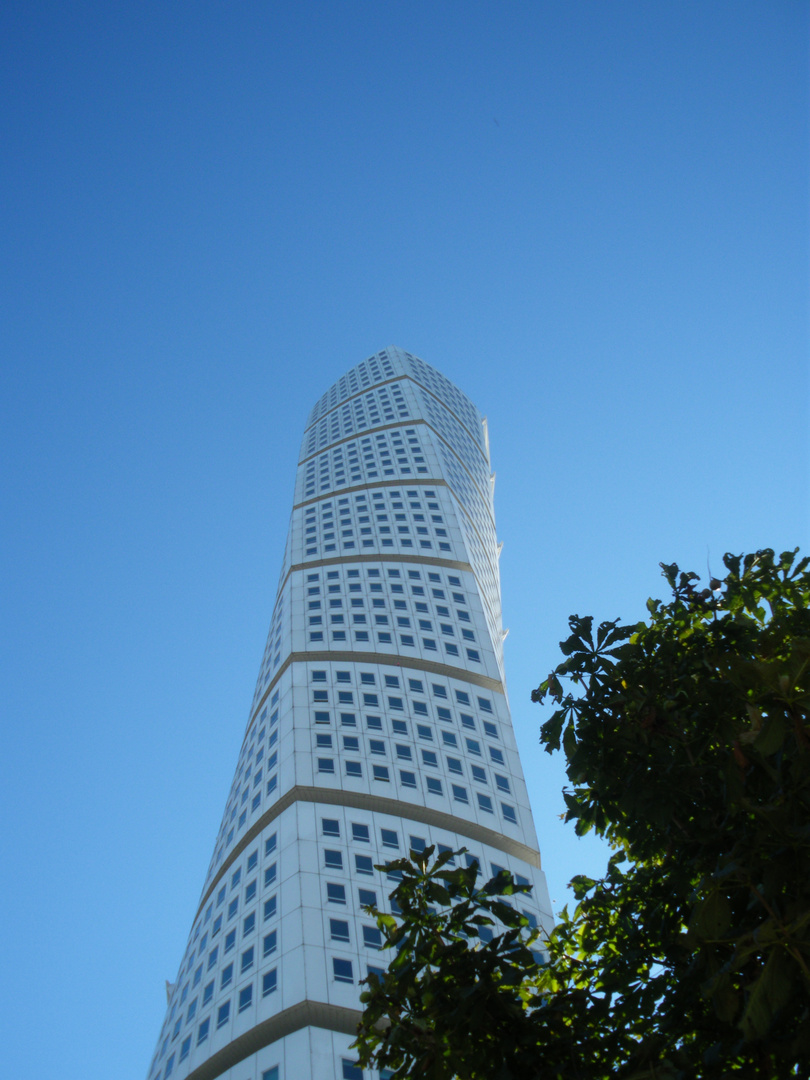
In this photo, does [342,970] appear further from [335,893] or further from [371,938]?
[335,893]

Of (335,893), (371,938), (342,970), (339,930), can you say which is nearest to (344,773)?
(335,893)

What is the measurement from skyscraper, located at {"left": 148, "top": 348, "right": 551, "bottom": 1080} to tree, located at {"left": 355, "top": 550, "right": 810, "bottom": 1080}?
329 inches

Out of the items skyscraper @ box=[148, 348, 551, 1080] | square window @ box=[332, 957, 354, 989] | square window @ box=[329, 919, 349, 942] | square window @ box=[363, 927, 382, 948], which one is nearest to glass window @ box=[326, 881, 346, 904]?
skyscraper @ box=[148, 348, 551, 1080]

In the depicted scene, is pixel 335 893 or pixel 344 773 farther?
pixel 344 773

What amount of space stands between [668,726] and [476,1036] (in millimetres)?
2610

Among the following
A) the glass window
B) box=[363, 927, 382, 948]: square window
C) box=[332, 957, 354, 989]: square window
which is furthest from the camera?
the glass window

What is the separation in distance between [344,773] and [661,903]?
26.8 metres

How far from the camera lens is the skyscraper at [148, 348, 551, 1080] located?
81.0 feet

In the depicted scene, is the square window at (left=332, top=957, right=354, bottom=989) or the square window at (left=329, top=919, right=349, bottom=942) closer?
the square window at (left=332, top=957, right=354, bottom=989)

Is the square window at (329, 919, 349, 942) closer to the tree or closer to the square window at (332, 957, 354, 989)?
the square window at (332, 957, 354, 989)

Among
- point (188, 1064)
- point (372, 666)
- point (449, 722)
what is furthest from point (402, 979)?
point (372, 666)

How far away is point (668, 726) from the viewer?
23.0 ft

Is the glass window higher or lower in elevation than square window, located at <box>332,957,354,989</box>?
higher

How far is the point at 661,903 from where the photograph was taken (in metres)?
7.45
